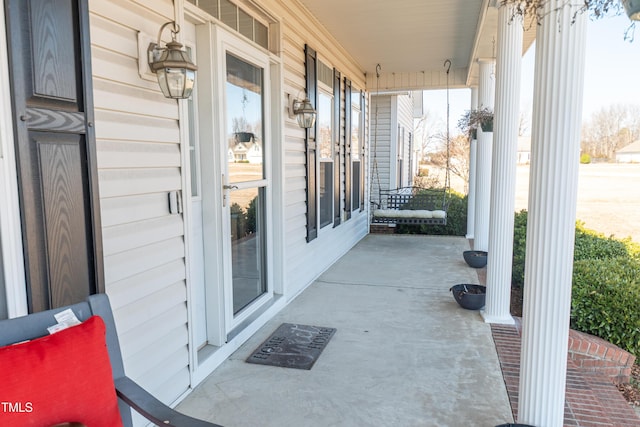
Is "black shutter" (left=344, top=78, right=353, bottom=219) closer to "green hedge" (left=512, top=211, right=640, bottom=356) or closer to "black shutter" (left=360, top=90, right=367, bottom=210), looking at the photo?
"black shutter" (left=360, top=90, right=367, bottom=210)

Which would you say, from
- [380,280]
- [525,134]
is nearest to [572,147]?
[380,280]

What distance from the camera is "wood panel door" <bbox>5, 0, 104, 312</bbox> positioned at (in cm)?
146

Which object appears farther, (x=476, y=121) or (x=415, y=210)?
(x=415, y=210)

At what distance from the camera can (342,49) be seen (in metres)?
5.99

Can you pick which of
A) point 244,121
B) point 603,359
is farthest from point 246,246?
point 603,359

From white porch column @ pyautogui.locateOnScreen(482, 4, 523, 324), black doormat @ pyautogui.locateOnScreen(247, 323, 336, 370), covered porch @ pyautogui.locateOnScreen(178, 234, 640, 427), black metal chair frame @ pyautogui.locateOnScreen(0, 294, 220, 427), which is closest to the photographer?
black metal chair frame @ pyautogui.locateOnScreen(0, 294, 220, 427)

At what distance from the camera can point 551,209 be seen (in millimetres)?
1876

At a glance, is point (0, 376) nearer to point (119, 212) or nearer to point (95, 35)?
point (119, 212)

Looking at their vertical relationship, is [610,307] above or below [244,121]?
below

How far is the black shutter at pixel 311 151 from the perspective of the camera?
15.1 feet

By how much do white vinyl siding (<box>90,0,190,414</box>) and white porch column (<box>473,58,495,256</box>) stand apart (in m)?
4.34

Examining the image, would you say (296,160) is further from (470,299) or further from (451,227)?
(451,227)

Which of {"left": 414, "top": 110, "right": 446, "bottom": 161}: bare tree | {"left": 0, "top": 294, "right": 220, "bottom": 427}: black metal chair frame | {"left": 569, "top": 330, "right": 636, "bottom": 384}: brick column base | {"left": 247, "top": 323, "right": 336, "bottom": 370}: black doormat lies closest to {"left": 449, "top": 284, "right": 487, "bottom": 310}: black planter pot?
{"left": 569, "top": 330, "right": 636, "bottom": 384}: brick column base

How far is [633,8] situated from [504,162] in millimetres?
2314
